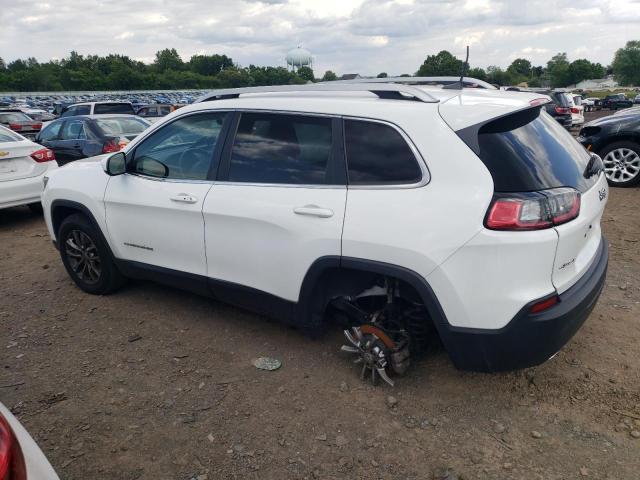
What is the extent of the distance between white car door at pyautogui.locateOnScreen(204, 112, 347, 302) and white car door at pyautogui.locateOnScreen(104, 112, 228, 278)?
150 mm

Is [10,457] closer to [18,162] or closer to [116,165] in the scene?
[116,165]

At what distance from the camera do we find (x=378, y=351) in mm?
3059

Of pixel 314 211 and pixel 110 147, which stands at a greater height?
pixel 314 211

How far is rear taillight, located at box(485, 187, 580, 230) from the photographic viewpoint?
244 cm

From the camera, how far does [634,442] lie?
2605 millimetres

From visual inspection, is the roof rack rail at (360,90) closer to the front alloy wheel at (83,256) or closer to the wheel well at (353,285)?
the wheel well at (353,285)

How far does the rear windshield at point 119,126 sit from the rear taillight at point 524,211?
325 inches

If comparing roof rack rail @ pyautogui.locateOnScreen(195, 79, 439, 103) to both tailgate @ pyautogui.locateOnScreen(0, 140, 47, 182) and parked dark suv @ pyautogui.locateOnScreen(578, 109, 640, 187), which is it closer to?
tailgate @ pyautogui.locateOnScreen(0, 140, 47, 182)

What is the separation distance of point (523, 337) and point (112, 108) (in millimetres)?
15225

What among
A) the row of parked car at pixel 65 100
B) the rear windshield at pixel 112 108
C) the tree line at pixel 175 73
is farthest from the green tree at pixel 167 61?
the rear windshield at pixel 112 108

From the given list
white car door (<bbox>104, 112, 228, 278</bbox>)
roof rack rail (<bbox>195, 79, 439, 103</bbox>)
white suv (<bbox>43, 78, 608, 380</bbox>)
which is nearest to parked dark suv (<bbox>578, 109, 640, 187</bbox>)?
white suv (<bbox>43, 78, 608, 380</bbox>)

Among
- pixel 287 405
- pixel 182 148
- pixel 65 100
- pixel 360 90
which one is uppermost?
pixel 360 90

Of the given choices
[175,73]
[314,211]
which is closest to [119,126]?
[314,211]

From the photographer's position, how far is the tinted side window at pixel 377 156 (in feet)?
8.99
